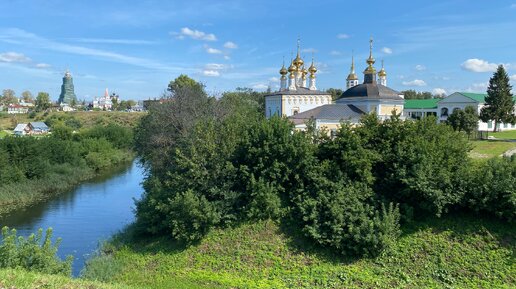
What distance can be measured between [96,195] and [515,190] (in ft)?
88.3

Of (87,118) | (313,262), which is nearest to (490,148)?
(313,262)

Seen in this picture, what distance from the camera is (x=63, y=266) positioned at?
11789 mm

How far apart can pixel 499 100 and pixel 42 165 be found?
39.2 metres

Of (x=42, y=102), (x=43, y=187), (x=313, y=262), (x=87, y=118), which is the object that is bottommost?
(x=43, y=187)

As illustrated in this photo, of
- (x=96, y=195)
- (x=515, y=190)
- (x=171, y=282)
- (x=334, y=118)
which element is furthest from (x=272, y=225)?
(x=96, y=195)

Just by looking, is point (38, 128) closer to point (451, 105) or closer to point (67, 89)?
point (451, 105)

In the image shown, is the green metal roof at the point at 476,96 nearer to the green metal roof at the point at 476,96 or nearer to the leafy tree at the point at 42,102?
the green metal roof at the point at 476,96

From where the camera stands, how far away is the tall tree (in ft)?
124

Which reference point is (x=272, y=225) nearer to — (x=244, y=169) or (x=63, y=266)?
(x=244, y=169)

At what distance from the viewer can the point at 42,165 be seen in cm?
3325

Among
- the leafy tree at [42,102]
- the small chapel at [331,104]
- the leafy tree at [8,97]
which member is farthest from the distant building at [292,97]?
the leafy tree at [8,97]

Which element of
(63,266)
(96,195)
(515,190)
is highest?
(515,190)

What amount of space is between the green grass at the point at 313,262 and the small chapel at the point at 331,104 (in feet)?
50.6

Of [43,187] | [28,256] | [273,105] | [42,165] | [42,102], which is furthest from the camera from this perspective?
[42,102]
